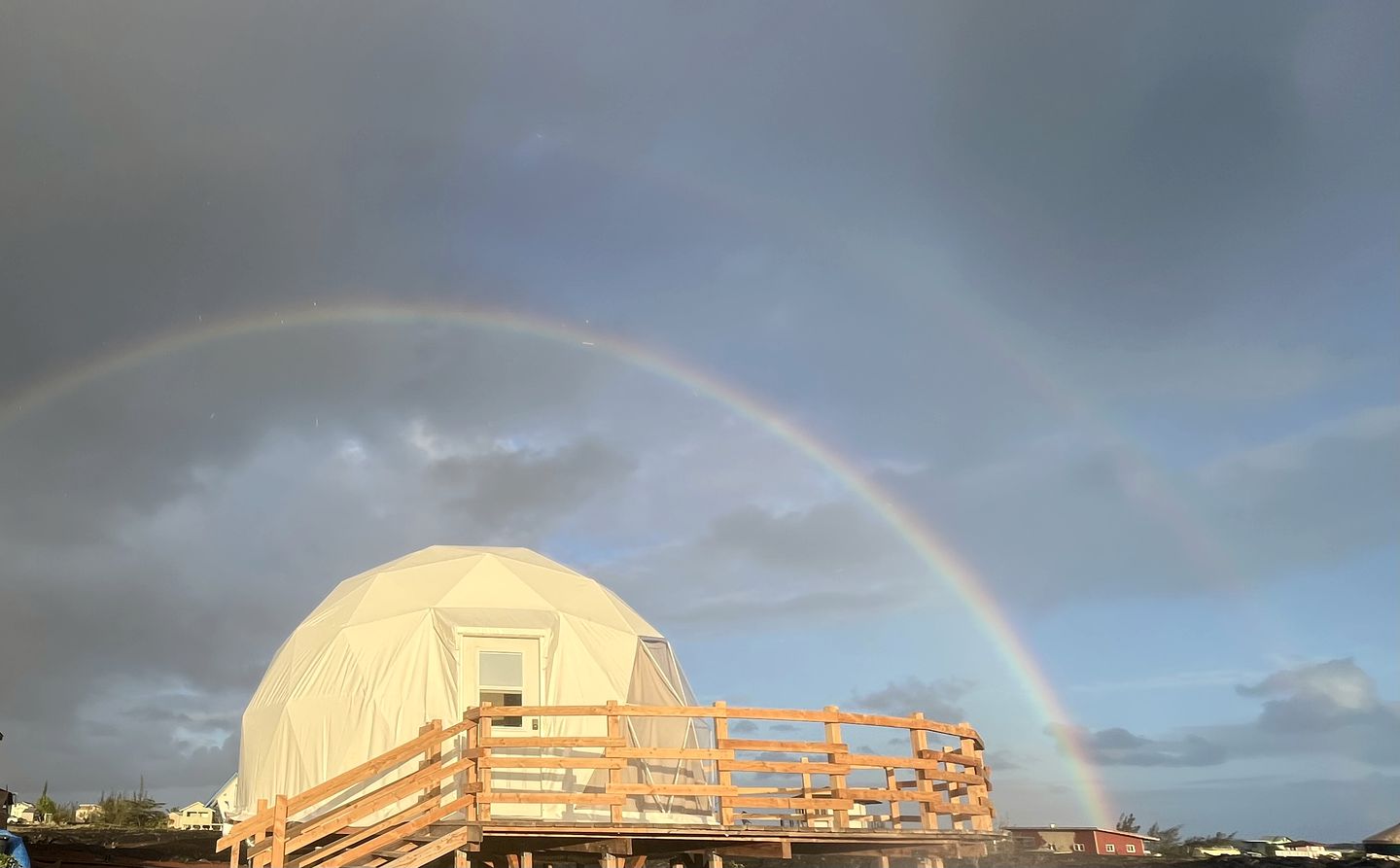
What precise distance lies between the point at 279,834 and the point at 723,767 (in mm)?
5132

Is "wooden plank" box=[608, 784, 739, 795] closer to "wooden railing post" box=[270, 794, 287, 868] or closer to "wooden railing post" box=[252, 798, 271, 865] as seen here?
"wooden railing post" box=[270, 794, 287, 868]

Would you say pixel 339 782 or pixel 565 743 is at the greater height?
pixel 565 743

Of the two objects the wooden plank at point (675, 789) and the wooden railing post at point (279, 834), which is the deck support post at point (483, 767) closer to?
the wooden plank at point (675, 789)

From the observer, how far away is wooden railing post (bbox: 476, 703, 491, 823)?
41.4ft

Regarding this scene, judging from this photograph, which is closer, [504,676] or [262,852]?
[262,852]

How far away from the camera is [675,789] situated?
12.9 m

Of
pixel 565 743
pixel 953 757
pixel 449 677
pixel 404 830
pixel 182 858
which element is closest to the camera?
pixel 404 830

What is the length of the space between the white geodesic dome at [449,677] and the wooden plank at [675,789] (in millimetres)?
2751

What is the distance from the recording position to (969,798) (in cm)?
1595

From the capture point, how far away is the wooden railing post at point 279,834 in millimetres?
11836

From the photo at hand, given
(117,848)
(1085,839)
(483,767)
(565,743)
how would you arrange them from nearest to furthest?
(483,767)
(565,743)
(117,848)
(1085,839)

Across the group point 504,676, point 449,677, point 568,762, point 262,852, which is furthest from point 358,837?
point 504,676

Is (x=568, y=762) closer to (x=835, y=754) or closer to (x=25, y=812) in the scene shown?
(x=835, y=754)

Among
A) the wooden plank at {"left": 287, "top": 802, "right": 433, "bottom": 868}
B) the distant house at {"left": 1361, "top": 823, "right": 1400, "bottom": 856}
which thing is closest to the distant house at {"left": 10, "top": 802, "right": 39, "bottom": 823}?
the wooden plank at {"left": 287, "top": 802, "right": 433, "bottom": 868}
